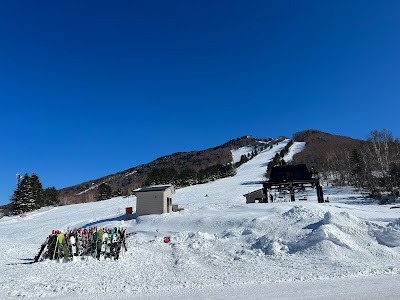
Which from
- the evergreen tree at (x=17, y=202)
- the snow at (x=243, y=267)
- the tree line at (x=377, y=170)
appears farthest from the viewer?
the evergreen tree at (x=17, y=202)

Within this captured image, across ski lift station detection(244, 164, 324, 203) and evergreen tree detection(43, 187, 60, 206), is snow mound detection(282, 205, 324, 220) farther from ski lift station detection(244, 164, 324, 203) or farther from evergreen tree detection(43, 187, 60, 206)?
evergreen tree detection(43, 187, 60, 206)

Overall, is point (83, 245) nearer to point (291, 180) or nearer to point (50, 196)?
point (291, 180)

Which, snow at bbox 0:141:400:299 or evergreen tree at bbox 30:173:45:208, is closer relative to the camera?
snow at bbox 0:141:400:299

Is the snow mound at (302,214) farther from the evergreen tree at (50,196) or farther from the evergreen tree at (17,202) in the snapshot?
the evergreen tree at (50,196)

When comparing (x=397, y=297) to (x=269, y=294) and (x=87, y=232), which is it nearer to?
(x=269, y=294)

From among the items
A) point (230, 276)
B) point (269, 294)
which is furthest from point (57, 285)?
point (269, 294)

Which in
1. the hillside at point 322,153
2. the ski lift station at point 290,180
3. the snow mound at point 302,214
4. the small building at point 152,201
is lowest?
the snow mound at point 302,214

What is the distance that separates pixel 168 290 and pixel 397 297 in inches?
240

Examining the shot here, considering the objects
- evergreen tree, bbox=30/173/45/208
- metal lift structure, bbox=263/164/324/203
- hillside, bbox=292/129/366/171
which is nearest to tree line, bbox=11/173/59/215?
evergreen tree, bbox=30/173/45/208

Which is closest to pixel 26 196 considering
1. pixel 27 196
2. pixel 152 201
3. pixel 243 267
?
pixel 27 196

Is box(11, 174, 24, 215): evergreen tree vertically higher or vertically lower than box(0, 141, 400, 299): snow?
higher

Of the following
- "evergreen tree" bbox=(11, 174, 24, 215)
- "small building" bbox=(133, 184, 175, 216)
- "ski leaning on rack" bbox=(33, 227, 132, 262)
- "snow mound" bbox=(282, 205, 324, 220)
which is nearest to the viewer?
"ski leaning on rack" bbox=(33, 227, 132, 262)

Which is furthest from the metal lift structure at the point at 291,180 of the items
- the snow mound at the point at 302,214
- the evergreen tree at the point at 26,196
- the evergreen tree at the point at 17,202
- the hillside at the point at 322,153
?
the evergreen tree at the point at 17,202

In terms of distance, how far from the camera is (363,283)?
898 cm
